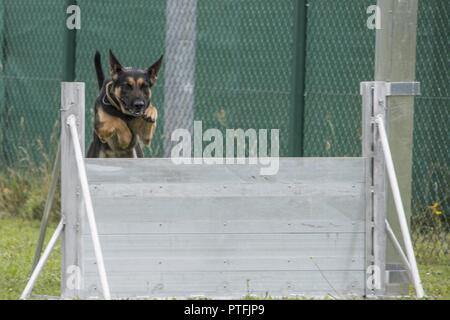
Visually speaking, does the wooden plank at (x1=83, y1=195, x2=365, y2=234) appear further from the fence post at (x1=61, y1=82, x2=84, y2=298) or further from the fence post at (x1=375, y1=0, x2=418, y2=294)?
the fence post at (x1=375, y1=0, x2=418, y2=294)

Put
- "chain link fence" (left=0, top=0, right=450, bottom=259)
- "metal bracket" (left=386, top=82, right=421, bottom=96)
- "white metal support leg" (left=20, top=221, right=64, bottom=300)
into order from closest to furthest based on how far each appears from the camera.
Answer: "white metal support leg" (left=20, top=221, right=64, bottom=300) → "metal bracket" (left=386, top=82, right=421, bottom=96) → "chain link fence" (left=0, top=0, right=450, bottom=259)

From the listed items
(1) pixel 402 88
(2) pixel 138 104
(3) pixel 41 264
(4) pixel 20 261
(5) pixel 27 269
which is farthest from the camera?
(4) pixel 20 261

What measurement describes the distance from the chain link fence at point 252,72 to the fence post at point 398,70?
6.72 ft

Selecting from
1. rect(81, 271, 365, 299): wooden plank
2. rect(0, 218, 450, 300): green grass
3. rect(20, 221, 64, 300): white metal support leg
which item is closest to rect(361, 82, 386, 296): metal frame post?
rect(81, 271, 365, 299): wooden plank

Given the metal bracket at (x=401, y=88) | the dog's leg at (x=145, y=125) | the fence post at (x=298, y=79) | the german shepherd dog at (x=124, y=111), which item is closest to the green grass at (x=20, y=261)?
the german shepherd dog at (x=124, y=111)

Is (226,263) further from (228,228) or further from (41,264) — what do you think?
(41,264)

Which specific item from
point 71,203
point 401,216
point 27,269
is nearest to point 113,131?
point 71,203

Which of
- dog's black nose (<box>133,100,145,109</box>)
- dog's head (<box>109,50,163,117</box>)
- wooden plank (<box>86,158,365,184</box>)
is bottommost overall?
wooden plank (<box>86,158,365,184</box>)

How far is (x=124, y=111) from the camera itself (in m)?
7.44

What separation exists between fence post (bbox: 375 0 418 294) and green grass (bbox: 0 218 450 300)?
71 cm

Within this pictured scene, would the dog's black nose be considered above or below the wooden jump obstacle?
above

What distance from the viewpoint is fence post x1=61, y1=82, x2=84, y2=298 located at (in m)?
6.59

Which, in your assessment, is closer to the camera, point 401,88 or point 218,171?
point 218,171

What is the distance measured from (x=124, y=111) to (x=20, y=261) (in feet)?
5.94
